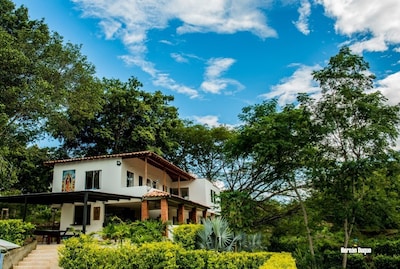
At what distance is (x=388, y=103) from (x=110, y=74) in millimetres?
23036

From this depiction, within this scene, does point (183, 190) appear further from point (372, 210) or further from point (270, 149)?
point (372, 210)

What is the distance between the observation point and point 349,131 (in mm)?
14344

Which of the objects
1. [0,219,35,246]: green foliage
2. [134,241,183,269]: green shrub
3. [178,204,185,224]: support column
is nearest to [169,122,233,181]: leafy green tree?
[178,204,185,224]: support column

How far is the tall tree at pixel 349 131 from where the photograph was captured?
13.9m

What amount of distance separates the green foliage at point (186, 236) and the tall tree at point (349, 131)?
19.0ft

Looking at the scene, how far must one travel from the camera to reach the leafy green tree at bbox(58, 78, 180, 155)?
96.8 feet

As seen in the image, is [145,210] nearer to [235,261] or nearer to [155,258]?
[155,258]

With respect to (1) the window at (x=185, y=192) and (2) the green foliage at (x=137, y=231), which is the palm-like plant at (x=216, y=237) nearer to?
(2) the green foliage at (x=137, y=231)

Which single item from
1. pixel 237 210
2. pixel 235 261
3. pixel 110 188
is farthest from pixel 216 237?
pixel 110 188

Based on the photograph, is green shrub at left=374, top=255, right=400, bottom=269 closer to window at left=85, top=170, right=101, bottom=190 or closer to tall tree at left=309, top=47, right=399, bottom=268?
tall tree at left=309, top=47, right=399, bottom=268

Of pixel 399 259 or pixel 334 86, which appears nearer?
pixel 334 86

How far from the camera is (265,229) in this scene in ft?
71.4

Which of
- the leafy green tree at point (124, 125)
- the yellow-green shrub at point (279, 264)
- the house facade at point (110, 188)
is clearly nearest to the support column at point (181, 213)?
the house facade at point (110, 188)

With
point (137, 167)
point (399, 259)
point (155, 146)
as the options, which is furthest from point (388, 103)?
point (155, 146)
